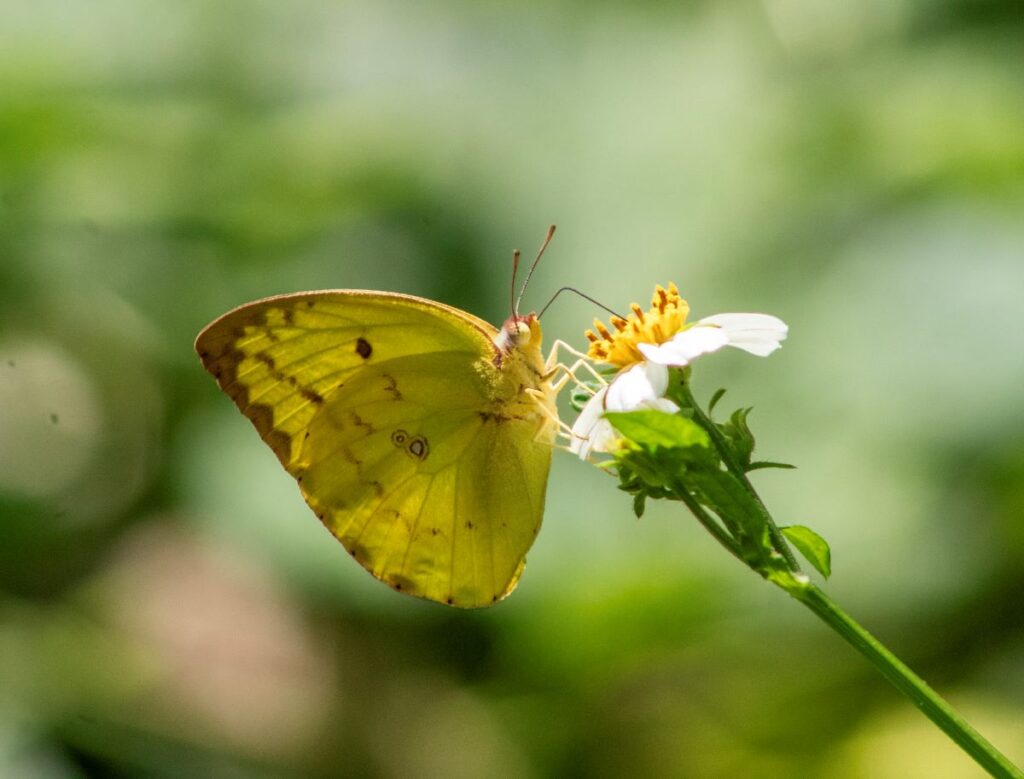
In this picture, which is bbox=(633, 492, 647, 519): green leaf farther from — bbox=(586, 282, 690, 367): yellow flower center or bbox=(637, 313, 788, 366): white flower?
bbox=(586, 282, 690, 367): yellow flower center

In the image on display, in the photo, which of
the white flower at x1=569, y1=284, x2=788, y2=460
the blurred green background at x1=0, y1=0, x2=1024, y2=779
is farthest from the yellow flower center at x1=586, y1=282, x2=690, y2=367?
the blurred green background at x1=0, y1=0, x2=1024, y2=779

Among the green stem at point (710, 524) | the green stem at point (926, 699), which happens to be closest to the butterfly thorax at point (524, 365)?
the green stem at point (710, 524)

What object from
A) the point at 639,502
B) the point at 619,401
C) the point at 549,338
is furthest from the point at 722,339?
the point at 549,338

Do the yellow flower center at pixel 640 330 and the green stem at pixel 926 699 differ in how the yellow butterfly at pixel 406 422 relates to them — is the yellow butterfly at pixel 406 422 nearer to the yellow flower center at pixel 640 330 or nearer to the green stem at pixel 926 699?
the yellow flower center at pixel 640 330

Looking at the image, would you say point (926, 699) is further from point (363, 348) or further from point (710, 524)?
point (363, 348)

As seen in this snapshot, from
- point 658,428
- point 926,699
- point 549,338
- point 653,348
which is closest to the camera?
point 926,699

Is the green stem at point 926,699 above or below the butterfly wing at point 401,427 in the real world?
above

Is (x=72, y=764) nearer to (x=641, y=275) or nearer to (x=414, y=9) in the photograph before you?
(x=641, y=275)
